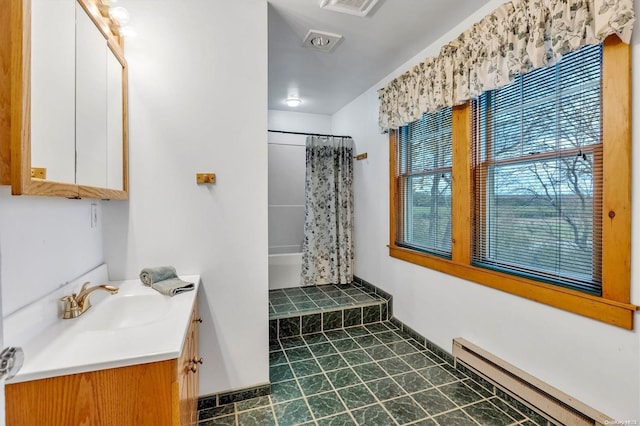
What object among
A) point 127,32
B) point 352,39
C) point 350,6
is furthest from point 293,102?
point 127,32

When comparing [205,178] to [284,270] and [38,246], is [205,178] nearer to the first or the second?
[38,246]

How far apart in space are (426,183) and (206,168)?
1881 millimetres

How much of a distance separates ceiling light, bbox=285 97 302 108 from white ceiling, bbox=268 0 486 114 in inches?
10.8

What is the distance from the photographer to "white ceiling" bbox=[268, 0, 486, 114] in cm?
211

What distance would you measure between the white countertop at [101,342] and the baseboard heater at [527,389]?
190cm

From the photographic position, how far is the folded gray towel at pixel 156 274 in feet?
5.61

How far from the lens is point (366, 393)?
2059 mm

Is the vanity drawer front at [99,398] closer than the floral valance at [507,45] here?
Yes

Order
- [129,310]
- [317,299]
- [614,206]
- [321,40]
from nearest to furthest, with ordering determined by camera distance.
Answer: [614,206] < [129,310] < [321,40] < [317,299]

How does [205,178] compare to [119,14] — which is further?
[205,178]

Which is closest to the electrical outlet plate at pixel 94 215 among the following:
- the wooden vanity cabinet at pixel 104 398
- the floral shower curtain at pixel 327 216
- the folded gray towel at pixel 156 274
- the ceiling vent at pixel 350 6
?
the folded gray towel at pixel 156 274

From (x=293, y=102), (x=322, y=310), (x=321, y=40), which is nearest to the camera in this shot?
(x=321, y=40)

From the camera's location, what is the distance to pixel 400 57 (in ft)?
9.30

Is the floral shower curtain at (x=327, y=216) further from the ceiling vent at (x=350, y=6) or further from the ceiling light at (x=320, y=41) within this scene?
the ceiling vent at (x=350, y=6)
